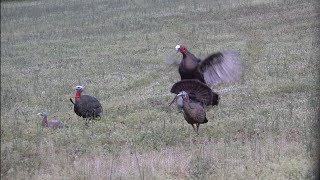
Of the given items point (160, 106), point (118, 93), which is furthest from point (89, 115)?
point (118, 93)

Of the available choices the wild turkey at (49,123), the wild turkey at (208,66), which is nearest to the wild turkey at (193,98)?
the wild turkey at (208,66)

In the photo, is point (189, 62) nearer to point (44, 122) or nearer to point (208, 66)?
point (208, 66)

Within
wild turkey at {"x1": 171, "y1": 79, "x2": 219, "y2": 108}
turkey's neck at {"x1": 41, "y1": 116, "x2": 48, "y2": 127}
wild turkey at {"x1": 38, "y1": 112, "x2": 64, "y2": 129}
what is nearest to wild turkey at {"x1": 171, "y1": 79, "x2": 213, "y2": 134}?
wild turkey at {"x1": 171, "y1": 79, "x2": 219, "y2": 108}

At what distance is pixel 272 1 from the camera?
81.2 ft

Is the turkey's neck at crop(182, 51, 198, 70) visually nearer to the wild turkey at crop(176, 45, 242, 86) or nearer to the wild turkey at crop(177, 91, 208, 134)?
the wild turkey at crop(176, 45, 242, 86)

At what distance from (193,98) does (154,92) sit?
3326mm

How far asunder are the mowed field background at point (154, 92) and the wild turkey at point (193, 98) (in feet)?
0.93

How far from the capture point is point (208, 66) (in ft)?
36.2

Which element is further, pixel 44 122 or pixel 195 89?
pixel 195 89

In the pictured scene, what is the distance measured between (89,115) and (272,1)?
1632 centimetres

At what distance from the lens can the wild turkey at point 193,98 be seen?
9.31 m

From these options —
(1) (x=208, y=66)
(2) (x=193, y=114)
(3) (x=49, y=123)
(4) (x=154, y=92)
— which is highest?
(1) (x=208, y=66)

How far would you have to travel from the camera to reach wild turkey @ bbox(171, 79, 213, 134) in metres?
9.31

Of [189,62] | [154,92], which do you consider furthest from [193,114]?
[154,92]
